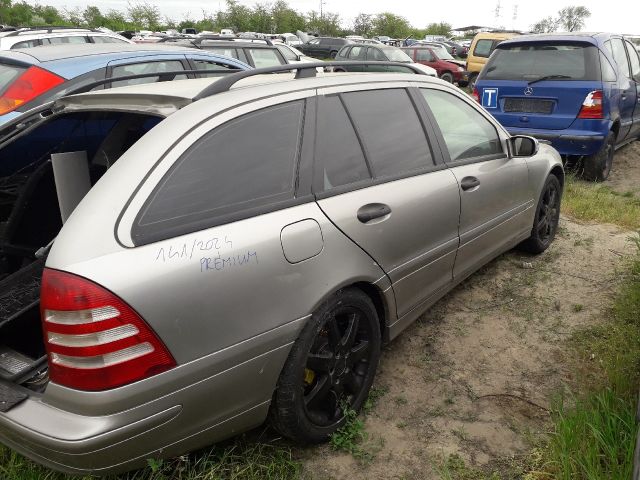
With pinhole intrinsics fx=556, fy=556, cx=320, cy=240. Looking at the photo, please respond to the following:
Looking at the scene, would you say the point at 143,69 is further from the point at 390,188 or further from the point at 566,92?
the point at 566,92

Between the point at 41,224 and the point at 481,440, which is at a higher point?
the point at 41,224

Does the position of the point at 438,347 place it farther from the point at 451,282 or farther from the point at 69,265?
the point at 69,265

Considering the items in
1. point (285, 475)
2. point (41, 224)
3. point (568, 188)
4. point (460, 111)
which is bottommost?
point (568, 188)

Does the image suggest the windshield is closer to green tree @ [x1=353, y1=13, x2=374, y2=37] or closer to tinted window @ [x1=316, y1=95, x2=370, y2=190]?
tinted window @ [x1=316, y1=95, x2=370, y2=190]

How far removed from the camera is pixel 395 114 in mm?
2955

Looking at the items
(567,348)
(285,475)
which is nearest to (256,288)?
(285,475)

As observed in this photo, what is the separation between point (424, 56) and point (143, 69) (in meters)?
16.9

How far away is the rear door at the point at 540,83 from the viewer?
6309 millimetres

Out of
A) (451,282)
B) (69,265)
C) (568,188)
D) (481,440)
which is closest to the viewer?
(69,265)

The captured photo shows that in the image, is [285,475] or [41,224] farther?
[41,224]

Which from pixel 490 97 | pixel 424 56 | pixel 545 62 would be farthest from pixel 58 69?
pixel 424 56

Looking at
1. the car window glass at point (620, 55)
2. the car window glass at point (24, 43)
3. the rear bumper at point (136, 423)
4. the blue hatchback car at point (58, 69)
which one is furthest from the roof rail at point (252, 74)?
the car window glass at point (24, 43)

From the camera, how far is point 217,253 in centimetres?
191

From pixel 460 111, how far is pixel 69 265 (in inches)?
105
